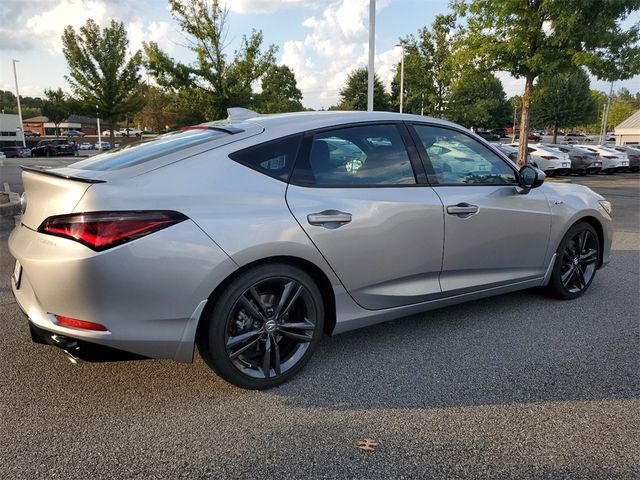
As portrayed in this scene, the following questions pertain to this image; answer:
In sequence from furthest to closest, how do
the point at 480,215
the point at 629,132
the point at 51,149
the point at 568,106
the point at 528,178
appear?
the point at 629,132 < the point at 568,106 < the point at 51,149 < the point at 528,178 < the point at 480,215

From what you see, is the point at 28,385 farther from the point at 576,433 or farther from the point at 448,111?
the point at 448,111

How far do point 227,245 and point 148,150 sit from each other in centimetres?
90

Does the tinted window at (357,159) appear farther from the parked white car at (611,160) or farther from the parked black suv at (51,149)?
the parked black suv at (51,149)

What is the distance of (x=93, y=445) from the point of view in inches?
94.0

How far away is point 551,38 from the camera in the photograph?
595 inches

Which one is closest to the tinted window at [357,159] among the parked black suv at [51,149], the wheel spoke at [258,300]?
the wheel spoke at [258,300]

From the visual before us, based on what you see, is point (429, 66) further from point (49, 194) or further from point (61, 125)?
point (61, 125)

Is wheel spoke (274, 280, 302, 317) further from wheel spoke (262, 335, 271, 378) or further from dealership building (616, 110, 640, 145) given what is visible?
dealership building (616, 110, 640, 145)

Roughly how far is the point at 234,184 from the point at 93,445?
1.46 meters

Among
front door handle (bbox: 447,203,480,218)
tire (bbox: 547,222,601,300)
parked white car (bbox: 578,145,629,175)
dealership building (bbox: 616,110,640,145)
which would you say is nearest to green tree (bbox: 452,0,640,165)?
parked white car (bbox: 578,145,629,175)

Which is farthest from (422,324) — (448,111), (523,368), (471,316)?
(448,111)

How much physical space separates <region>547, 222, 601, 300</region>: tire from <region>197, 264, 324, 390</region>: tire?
2497 mm

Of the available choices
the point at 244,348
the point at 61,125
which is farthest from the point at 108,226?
the point at 61,125

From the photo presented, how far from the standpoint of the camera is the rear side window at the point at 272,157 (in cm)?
284
